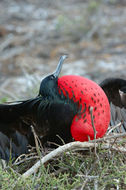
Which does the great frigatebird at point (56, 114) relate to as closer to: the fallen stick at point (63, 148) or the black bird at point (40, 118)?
the black bird at point (40, 118)

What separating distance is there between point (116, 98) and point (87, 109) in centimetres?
79

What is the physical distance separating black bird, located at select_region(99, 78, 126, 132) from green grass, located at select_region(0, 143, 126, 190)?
0.75m

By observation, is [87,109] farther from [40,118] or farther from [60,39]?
[60,39]

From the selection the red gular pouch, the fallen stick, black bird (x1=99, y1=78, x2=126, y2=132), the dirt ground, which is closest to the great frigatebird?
the red gular pouch

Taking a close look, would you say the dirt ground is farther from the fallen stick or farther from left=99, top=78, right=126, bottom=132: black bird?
the fallen stick

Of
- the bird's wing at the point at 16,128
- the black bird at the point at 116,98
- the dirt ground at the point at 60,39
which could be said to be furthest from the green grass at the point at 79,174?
the dirt ground at the point at 60,39

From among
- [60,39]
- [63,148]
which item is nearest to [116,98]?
[63,148]

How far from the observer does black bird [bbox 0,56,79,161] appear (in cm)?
200

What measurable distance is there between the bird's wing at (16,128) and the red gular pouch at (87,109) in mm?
320

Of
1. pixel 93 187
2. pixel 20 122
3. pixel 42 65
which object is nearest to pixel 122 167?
pixel 93 187

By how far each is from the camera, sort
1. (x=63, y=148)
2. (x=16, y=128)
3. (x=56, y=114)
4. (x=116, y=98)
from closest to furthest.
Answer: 1. (x=63, y=148)
2. (x=56, y=114)
3. (x=16, y=128)
4. (x=116, y=98)

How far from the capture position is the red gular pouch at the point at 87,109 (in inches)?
73.4

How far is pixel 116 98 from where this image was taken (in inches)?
104

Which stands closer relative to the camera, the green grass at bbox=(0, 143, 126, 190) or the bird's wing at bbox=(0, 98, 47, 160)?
the green grass at bbox=(0, 143, 126, 190)
